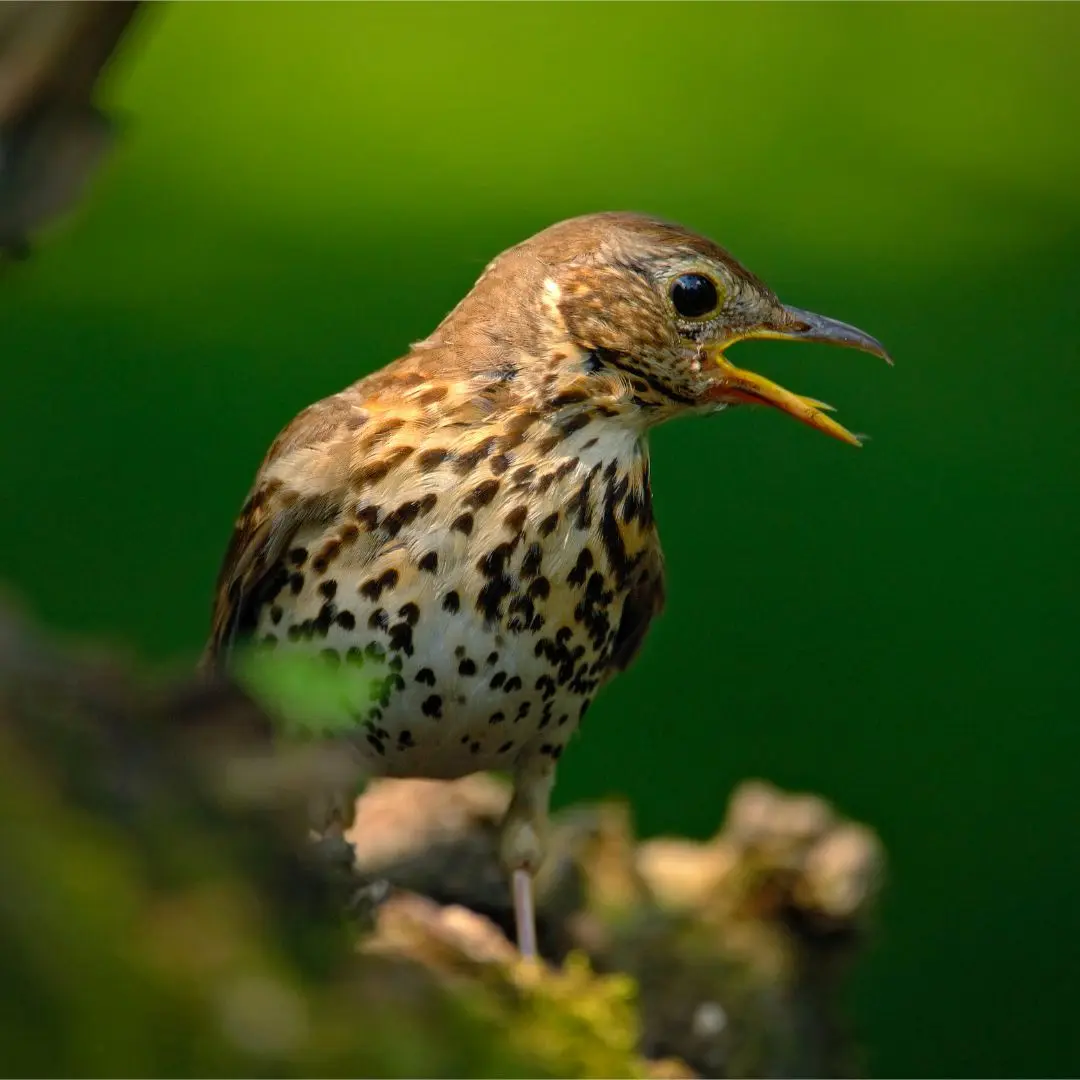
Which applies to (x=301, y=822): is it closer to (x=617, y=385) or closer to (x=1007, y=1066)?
(x=617, y=385)

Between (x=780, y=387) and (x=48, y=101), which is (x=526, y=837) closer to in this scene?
(x=780, y=387)

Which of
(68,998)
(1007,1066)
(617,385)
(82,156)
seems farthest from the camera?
(1007,1066)

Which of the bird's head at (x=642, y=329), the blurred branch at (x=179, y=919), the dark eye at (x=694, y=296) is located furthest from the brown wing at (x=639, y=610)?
the blurred branch at (x=179, y=919)

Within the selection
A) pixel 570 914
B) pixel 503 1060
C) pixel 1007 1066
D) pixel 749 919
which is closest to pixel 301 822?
pixel 503 1060

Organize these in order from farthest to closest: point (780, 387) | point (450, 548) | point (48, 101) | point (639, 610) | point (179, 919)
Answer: point (639, 610)
point (780, 387)
point (450, 548)
point (48, 101)
point (179, 919)

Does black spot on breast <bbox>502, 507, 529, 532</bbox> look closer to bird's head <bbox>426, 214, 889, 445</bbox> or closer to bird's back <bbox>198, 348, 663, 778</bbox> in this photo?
bird's back <bbox>198, 348, 663, 778</bbox>

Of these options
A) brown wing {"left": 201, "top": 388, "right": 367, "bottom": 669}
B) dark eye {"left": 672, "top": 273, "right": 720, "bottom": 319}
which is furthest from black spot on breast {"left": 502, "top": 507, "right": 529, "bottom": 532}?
dark eye {"left": 672, "top": 273, "right": 720, "bottom": 319}

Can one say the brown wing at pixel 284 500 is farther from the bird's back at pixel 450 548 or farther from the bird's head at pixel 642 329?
the bird's head at pixel 642 329

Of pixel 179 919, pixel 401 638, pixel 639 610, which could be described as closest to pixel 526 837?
pixel 639 610
